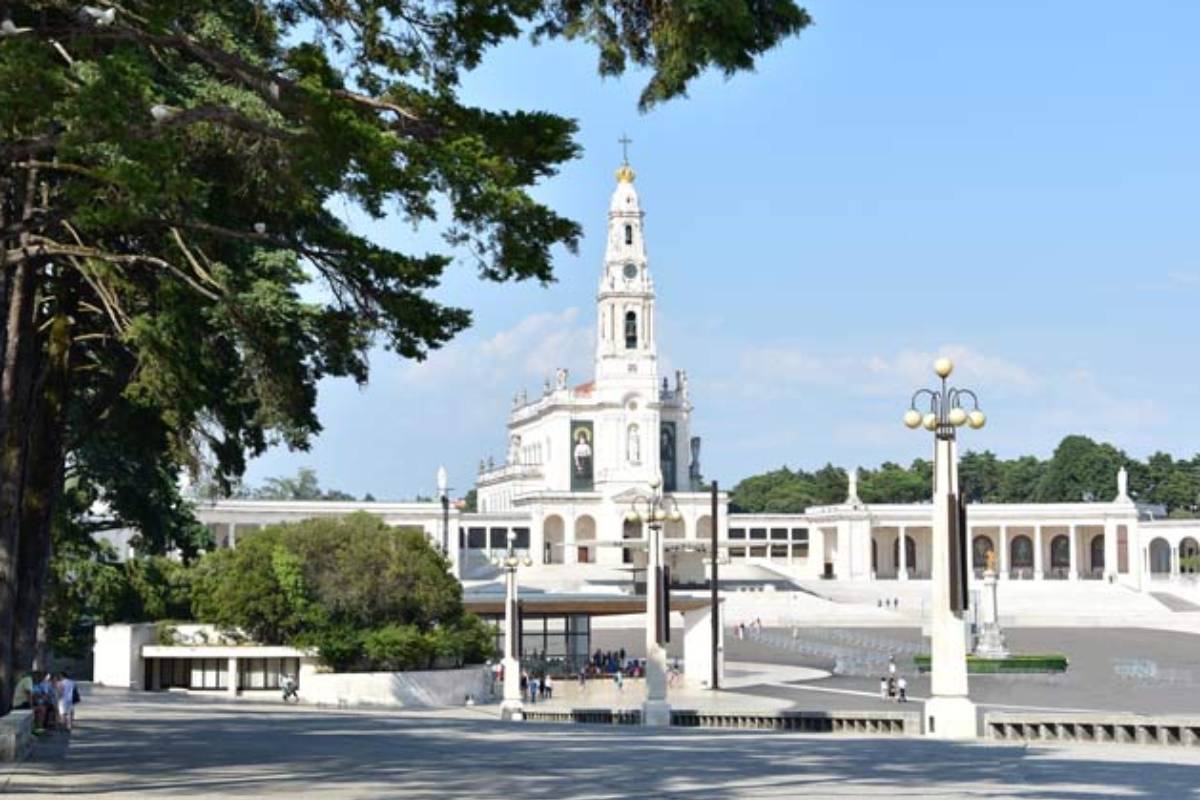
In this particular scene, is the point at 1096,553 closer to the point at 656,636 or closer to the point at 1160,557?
the point at 1160,557

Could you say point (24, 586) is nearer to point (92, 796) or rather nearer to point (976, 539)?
point (92, 796)

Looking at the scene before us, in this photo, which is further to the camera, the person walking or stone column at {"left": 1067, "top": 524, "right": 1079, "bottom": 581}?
stone column at {"left": 1067, "top": 524, "right": 1079, "bottom": 581}

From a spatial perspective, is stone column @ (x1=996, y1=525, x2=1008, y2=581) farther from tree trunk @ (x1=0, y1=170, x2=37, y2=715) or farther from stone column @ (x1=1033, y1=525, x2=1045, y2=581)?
tree trunk @ (x1=0, y1=170, x2=37, y2=715)

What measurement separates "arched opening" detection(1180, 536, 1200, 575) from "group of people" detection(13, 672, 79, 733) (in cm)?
11717

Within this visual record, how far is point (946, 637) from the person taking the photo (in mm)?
22516

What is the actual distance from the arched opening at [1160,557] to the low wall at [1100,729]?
111 m

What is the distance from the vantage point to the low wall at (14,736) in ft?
61.7

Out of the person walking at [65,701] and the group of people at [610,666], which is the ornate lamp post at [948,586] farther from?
the group of people at [610,666]

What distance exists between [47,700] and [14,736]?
5.39m

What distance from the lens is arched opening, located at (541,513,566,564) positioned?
412 feet

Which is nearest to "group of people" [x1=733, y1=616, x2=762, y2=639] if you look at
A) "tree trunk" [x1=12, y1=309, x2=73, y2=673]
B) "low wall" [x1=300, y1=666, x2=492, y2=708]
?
"low wall" [x1=300, y1=666, x2=492, y2=708]

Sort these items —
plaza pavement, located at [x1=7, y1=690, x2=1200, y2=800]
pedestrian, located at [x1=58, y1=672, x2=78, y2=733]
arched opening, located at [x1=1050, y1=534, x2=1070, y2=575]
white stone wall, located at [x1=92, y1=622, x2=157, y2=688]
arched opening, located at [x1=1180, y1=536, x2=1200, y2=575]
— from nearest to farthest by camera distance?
1. plaza pavement, located at [x1=7, y1=690, x2=1200, y2=800]
2. pedestrian, located at [x1=58, y1=672, x2=78, y2=733]
3. white stone wall, located at [x1=92, y1=622, x2=157, y2=688]
4. arched opening, located at [x1=1180, y1=536, x2=1200, y2=575]
5. arched opening, located at [x1=1050, y1=534, x2=1070, y2=575]

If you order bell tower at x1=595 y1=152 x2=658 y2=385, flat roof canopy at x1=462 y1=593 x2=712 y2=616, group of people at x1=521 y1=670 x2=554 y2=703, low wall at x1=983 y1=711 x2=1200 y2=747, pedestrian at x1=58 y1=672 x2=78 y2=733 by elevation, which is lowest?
group of people at x1=521 y1=670 x2=554 y2=703

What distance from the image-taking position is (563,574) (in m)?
115
